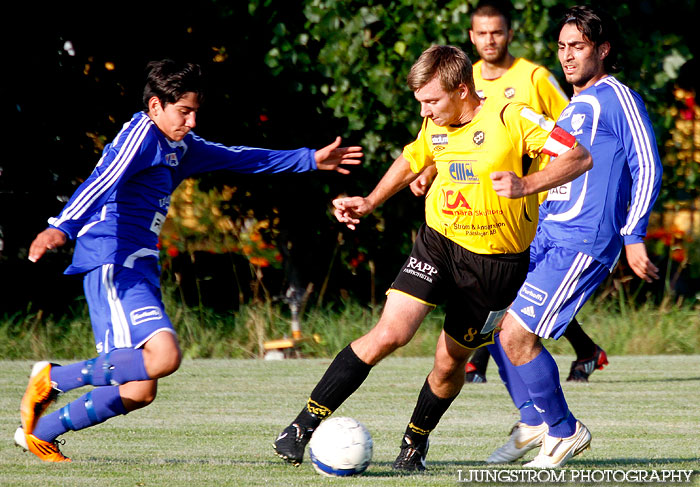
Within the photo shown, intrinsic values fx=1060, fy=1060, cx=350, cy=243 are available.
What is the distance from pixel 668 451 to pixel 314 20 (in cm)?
576

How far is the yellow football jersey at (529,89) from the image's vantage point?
243 inches

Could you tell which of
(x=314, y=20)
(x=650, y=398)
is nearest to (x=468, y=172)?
(x=650, y=398)

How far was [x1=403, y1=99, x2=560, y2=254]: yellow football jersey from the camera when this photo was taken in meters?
4.48

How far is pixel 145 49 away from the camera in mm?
10391

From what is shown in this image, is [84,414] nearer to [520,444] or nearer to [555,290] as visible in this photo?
[520,444]

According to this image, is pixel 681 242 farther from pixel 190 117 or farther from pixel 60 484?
pixel 60 484

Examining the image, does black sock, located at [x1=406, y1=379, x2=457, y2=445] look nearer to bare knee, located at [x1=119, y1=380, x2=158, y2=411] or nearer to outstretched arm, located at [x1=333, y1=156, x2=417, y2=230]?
outstretched arm, located at [x1=333, y1=156, x2=417, y2=230]

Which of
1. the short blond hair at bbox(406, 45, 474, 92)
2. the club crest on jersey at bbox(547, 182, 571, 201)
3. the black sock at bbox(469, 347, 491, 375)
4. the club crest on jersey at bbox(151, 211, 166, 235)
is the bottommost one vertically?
the black sock at bbox(469, 347, 491, 375)

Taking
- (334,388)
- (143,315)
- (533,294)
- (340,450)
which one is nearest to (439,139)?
(533,294)

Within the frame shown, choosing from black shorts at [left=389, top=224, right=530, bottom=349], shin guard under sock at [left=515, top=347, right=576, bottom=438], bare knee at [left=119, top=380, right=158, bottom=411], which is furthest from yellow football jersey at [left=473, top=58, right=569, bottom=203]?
bare knee at [left=119, top=380, right=158, bottom=411]

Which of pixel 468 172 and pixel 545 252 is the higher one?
pixel 468 172

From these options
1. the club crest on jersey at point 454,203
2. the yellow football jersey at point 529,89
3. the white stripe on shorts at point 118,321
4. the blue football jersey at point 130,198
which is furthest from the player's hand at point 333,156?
the white stripe on shorts at point 118,321

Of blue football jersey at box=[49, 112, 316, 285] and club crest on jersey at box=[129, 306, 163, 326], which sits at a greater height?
blue football jersey at box=[49, 112, 316, 285]

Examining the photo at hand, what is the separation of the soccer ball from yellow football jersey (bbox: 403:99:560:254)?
945 millimetres
